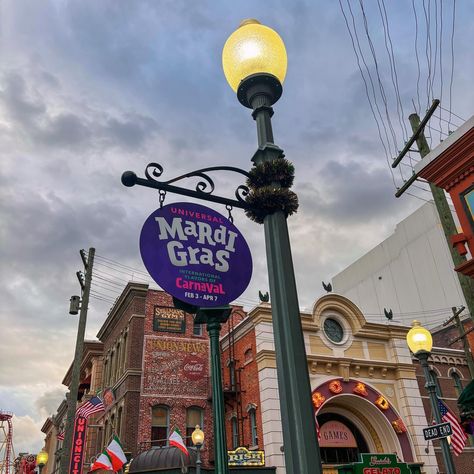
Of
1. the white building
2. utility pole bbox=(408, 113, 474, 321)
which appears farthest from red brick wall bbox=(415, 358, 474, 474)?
utility pole bbox=(408, 113, 474, 321)

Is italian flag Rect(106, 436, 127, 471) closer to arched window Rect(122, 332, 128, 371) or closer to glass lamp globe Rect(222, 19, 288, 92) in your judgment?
arched window Rect(122, 332, 128, 371)

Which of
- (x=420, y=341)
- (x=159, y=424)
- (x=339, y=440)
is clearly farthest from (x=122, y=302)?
(x=420, y=341)

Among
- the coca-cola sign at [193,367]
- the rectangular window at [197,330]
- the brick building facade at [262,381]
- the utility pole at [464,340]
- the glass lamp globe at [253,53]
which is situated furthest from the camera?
the rectangular window at [197,330]

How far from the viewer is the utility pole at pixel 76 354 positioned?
53.1 feet

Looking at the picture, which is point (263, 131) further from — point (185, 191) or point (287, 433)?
point (287, 433)

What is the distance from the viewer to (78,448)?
2308 cm

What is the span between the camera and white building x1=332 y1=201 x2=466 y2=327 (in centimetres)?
4022

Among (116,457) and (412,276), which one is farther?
(412,276)

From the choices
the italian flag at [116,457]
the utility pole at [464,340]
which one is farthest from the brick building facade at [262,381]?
the italian flag at [116,457]

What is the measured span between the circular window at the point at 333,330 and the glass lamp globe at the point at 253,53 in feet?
63.6

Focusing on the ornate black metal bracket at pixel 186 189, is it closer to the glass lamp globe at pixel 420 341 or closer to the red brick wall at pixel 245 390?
the glass lamp globe at pixel 420 341

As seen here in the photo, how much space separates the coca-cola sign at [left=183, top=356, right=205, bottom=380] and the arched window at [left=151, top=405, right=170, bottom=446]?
2.07 meters

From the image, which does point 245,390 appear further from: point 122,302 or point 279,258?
point 279,258

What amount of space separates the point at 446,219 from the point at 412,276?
3277cm
